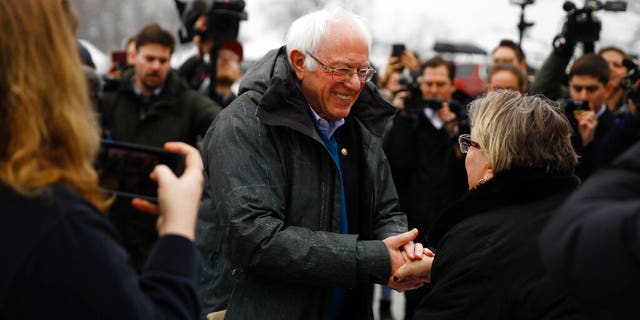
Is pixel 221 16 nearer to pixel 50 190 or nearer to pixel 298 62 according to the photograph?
pixel 298 62

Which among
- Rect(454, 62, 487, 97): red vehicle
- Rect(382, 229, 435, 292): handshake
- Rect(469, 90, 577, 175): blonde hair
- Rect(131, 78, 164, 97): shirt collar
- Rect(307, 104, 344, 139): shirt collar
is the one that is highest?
Rect(469, 90, 577, 175): blonde hair

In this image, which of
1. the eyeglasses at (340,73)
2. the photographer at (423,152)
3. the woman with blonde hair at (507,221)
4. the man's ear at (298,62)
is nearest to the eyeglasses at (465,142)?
the woman with blonde hair at (507,221)

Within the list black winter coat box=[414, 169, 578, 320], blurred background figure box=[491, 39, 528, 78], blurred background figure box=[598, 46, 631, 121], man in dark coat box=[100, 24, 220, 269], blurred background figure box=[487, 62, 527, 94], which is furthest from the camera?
blurred background figure box=[491, 39, 528, 78]

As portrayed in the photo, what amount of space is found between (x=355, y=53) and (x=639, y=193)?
1.99 m

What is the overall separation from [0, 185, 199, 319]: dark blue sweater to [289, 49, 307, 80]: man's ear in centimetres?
190

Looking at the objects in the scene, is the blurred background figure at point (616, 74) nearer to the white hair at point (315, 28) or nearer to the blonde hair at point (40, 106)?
the white hair at point (315, 28)

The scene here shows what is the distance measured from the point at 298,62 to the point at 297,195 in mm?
603

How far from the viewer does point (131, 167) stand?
6.87 feet

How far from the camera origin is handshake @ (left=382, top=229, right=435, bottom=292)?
3.32 metres

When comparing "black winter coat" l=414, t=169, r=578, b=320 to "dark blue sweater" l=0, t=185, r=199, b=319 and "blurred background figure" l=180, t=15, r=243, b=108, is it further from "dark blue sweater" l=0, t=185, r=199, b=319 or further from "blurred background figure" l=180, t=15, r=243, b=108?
"blurred background figure" l=180, t=15, r=243, b=108

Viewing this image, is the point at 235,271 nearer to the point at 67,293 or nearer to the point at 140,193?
the point at 140,193

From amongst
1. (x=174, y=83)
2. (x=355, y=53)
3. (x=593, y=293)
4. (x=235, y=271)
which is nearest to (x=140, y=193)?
(x=593, y=293)

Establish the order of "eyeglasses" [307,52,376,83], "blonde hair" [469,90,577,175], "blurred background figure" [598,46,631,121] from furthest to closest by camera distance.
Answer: "blurred background figure" [598,46,631,121] < "eyeglasses" [307,52,376,83] < "blonde hair" [469,90,577,175]

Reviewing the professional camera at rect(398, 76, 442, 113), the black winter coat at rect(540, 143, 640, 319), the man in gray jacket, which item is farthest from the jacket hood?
the professional camera at rect(398, 76, 442, 113)
